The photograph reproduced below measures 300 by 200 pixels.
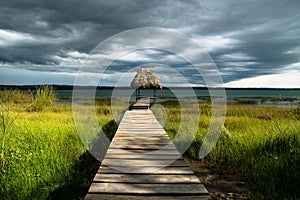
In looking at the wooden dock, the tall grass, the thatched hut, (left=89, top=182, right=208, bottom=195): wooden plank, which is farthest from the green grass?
the thatched hut

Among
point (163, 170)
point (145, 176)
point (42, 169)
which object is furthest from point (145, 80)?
point (145, 176)

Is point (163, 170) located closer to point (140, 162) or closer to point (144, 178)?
point (144, 178)

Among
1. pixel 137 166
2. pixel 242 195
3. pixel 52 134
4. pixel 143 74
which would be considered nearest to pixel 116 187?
pixel 137 166

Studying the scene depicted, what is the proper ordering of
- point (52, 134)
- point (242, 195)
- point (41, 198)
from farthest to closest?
1. point (52, 134)
2. point (242, 195)
3. point (41, 198)

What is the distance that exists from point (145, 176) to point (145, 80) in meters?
21.8

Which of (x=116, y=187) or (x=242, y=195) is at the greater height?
(x=116, y=187)

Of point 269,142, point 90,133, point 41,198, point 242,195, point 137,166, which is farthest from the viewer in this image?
point 90,133

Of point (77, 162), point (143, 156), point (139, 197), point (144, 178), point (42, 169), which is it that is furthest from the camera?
point (77, 162)

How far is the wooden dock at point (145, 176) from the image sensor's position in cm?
208

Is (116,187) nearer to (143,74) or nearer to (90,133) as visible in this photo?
(90,133)

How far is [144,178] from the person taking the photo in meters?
2.45

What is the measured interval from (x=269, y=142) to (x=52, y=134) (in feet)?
15.7

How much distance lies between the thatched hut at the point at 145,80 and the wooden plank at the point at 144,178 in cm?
2100

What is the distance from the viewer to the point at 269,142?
4.94 m
